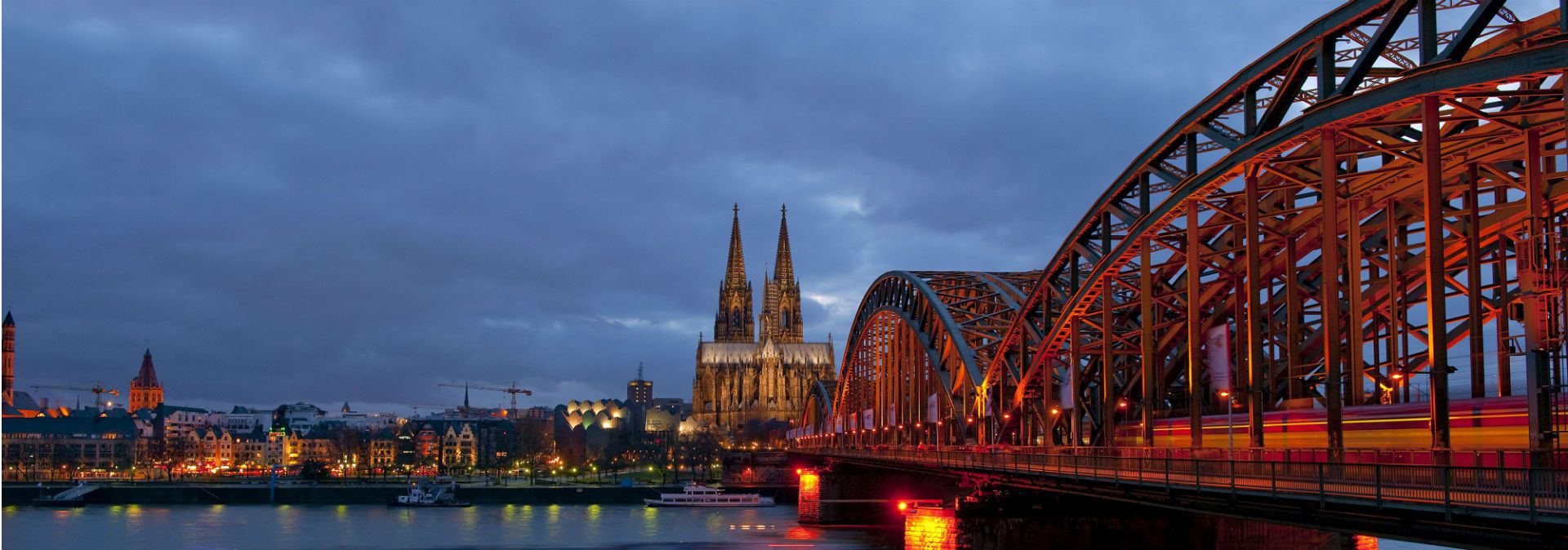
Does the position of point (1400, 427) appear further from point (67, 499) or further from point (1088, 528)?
point (67, 499)

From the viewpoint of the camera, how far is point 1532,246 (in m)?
28.2

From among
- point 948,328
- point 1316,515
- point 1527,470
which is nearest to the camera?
point 1527,470

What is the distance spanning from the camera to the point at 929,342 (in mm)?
89625

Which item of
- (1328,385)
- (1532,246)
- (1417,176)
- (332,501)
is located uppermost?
(1417,176)

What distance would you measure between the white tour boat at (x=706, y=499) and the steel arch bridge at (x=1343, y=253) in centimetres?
8035

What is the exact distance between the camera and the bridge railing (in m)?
23.5

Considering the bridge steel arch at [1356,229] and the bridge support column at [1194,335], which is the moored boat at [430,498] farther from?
the bridge support column at [1194,335]

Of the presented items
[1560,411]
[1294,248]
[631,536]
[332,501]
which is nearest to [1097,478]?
[1294,248]

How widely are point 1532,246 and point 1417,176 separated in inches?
503

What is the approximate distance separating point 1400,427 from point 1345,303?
14099 mm

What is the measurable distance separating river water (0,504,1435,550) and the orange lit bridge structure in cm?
1140

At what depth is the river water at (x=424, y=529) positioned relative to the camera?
326ft

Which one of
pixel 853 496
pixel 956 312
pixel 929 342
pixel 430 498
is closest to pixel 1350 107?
pixel 956 312

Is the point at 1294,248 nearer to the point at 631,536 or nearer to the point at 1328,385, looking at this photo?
the point at 1328,385
